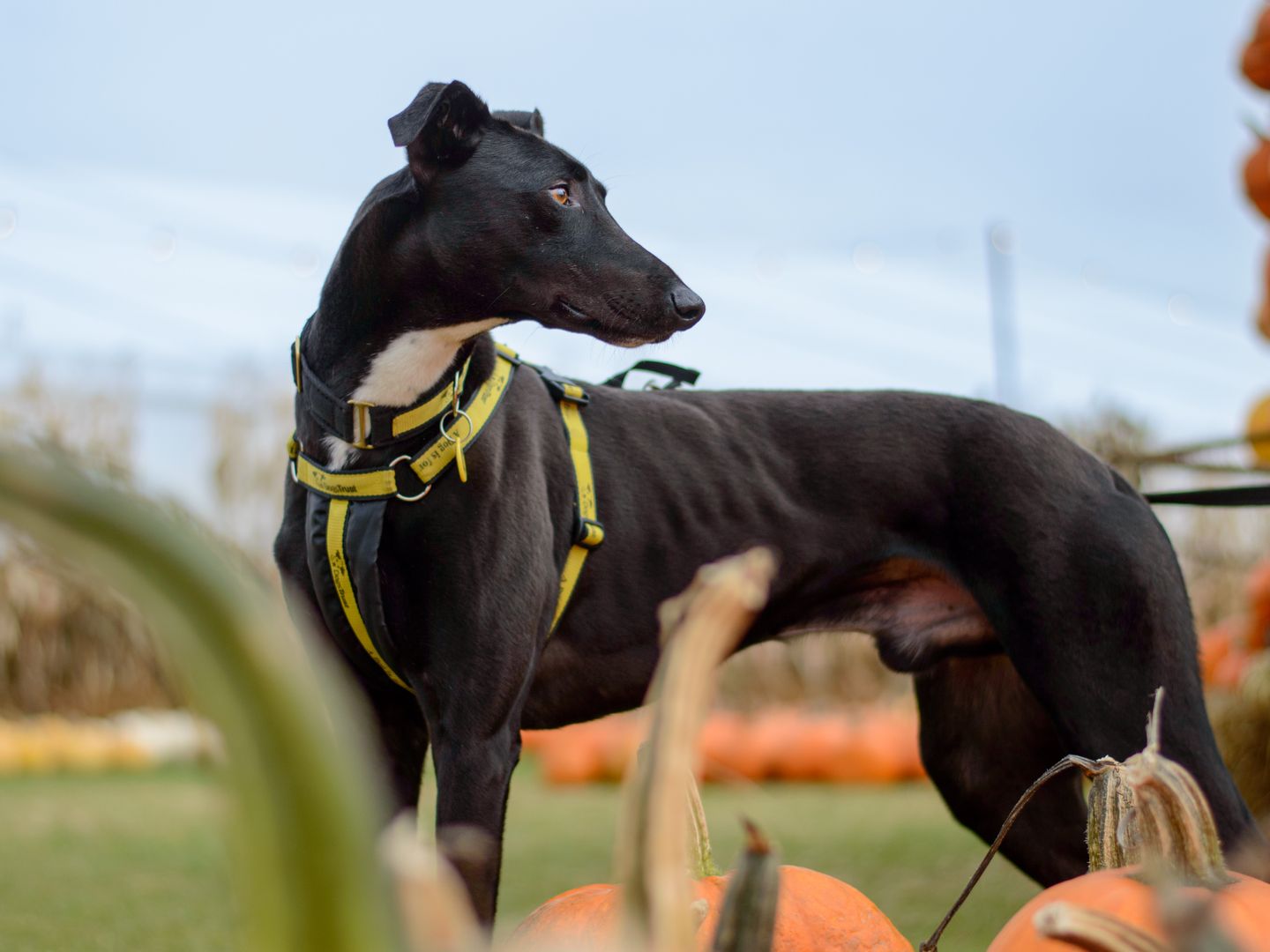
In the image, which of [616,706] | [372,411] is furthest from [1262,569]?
[372,411]

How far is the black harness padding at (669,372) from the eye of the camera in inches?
94.2

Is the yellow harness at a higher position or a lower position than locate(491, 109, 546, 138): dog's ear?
lower

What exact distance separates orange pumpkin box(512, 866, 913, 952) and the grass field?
743 mm

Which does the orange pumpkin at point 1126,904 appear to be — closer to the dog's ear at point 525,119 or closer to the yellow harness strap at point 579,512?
the yellow harness strap at point 579,512

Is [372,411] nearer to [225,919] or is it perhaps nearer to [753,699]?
[225,919]

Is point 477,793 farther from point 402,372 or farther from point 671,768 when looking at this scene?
point 671,768

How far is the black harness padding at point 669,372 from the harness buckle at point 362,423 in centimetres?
64

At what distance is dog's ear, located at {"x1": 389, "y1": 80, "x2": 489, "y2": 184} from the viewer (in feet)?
5.91

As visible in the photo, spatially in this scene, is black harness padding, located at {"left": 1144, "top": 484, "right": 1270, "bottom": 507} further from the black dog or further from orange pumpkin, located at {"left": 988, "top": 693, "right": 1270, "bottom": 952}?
orange pumpkin, located at {"left": 988, "top": 693, "right": 1270, "bottom": 952}

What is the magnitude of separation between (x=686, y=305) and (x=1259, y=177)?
6.51 feet

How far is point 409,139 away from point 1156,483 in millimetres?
6735

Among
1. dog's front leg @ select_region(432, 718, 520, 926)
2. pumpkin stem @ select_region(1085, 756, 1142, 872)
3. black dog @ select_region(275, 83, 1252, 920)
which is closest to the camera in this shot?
pumpkin stem @ select_region(1085, 756, 1142, 872)

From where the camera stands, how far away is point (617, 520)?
208cm

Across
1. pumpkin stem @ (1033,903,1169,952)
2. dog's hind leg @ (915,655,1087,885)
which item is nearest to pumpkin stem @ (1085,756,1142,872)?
pumpkin stem @ (1033,903,1169,952)
